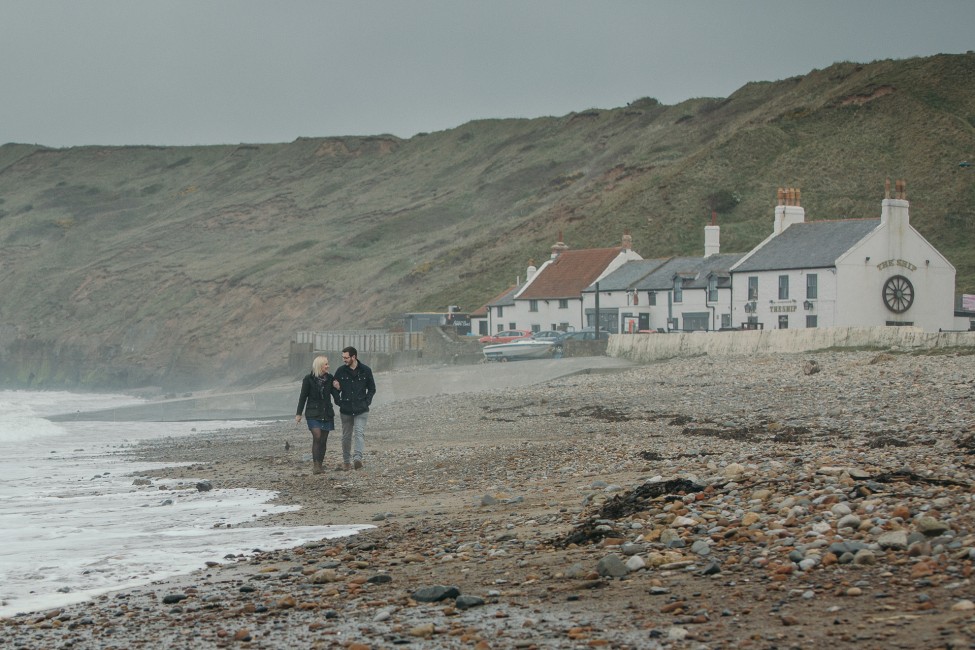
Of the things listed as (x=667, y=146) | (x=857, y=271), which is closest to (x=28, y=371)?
(x=667, y=146)

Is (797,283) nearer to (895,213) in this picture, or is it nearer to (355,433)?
(895,213)

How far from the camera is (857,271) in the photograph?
52.3 m

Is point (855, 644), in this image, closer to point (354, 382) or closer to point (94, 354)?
point (354, 382)

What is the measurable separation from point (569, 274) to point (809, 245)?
835 inches

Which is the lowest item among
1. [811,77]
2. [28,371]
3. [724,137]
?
[28,371]

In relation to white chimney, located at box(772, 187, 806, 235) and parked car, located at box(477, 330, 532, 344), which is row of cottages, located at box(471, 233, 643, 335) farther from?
white chimney, located at box(772, 187, 806, 235)

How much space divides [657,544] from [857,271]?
46.0 metres

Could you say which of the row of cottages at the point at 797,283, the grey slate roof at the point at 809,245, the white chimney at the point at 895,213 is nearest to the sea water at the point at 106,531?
the row of cottages at the point at 797,283

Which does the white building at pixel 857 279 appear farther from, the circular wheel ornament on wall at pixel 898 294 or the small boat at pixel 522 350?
the small boat at pixel 522 350

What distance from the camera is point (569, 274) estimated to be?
73.9 m

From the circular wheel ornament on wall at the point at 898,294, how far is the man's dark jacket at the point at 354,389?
134 feet

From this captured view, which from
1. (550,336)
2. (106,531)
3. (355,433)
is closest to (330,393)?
(355,433)

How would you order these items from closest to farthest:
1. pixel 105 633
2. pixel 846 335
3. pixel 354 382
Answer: pixel 105 633 → pixel 354 382 → pixel 846 335

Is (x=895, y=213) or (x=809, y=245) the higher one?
(x=895, y=213)
